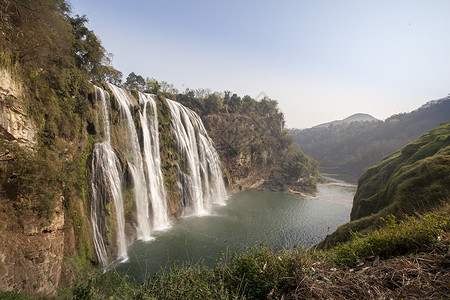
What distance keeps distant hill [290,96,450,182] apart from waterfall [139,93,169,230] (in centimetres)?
5697

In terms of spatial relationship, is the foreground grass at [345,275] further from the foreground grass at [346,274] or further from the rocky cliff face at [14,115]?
the rocky cliff face at [14,115]

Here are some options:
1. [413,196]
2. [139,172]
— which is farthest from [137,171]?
[413,196]

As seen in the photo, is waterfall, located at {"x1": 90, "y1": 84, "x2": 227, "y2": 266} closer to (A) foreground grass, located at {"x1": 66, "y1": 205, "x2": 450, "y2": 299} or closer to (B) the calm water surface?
(B) the calm water surface

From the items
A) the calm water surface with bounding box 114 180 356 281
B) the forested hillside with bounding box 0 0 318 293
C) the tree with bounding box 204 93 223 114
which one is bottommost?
the calm water surface with bounding box 114 180 356 281

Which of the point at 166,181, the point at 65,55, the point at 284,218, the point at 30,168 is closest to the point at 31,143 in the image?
the point at 30,168

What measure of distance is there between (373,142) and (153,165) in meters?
80.8

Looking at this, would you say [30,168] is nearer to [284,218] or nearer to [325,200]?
[284,218]

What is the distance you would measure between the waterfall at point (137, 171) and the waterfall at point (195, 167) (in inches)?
205

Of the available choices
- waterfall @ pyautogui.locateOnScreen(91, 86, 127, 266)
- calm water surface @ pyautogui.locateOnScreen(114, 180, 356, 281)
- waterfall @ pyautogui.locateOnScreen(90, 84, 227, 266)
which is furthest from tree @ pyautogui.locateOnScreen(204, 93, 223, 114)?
waterfall @ pyautogui.locateOnScreen(91, 86, 127, 266)

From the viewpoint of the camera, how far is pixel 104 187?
12703mm

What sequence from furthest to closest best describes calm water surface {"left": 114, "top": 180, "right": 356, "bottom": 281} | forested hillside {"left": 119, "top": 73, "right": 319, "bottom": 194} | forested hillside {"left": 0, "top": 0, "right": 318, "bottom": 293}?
forested hillside {"left": 119, "top": 73, "right": 319, "bottom": 194} → calm water surface {"left": 114, "top": 180, "right": 356, "bottom": 281} → forested hillside {"left": 0, "top": 0, "right": 318, "bottom": 293}

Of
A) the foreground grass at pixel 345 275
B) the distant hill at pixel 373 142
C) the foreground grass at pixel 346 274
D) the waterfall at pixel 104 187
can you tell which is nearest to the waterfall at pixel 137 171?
the waterfall at pixel 104 187

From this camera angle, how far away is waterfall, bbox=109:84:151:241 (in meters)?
15.5

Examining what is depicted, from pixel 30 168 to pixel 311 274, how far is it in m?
9.52
